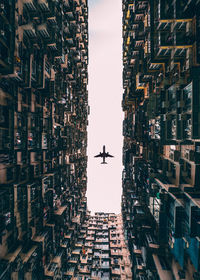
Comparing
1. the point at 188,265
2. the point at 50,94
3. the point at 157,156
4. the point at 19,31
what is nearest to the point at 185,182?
the point at 157,156

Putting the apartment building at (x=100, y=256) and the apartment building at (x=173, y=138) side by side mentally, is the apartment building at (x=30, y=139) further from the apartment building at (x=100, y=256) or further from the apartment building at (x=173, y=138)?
the apartment building at (x=173, y=138)

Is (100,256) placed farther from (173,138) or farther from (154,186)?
(173,138)

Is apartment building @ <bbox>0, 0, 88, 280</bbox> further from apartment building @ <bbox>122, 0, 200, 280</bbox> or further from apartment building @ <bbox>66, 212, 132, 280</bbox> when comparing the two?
apartment building @ <bbox>122, 0, 200, 280</bbox>

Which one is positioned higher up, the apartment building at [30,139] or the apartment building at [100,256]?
the apartment building at [30,139]

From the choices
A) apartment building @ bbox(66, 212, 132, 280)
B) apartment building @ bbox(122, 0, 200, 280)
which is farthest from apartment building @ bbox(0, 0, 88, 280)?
apartment building @ bbox(122, 0, 200, 280)

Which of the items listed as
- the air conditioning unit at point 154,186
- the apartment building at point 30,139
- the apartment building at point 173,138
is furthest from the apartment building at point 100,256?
the air conditioning unit at point 154,186

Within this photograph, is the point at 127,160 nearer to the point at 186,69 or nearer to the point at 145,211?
the point at 145,211

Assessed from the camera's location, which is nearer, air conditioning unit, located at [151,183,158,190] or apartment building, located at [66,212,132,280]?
air conditioning unit, located at [151,183,158,190]

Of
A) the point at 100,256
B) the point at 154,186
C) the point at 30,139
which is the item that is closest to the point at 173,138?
the point at 154,186
